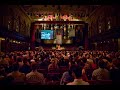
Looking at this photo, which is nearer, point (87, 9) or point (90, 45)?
point (90, 45)

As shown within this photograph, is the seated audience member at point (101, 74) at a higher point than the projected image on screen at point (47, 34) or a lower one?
lower

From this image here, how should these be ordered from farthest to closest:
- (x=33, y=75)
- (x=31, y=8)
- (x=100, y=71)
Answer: (x=31, y=8) < (x=100, y=71) < (x=33, y=75)

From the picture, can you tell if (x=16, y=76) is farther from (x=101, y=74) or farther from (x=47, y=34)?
(x=47, y=34)

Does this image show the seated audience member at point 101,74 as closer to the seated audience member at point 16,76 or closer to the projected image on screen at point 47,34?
the seated audience member at point 16,76

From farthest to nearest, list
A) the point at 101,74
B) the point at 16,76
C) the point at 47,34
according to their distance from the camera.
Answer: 1. the point at 47,34
2. the point at 101,74
3. the point at 16,76

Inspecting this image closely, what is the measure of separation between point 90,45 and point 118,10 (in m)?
11.6

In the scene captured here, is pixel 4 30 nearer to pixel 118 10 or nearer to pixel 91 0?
pixel 118 10

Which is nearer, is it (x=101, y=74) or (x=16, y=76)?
(x=16, y=76)

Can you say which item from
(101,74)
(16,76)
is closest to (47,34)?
(101,74)

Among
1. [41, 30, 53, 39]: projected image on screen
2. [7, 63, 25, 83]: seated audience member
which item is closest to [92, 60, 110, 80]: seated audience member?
[7, 63, 25, 83]: seated audience member

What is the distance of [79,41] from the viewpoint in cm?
3725

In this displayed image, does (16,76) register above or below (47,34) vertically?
below

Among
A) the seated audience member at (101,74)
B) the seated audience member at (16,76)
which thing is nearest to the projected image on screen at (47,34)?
the seated audience member at (101,74)

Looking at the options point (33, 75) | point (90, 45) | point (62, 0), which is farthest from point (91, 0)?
point (90, 45)
